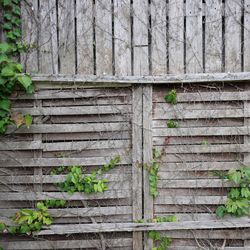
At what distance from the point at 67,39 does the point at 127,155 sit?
1.30 metres

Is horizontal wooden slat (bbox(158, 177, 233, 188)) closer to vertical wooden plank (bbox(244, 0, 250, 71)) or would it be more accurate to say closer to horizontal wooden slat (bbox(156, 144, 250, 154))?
horizontal wooden slat (bbox(156, 144, 250, 154))

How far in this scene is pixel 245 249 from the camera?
10.8 ft

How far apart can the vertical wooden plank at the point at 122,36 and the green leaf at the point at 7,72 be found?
990mm

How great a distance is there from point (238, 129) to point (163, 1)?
1.44 m

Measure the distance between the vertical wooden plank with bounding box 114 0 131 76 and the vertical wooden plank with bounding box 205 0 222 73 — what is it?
76 centimetres

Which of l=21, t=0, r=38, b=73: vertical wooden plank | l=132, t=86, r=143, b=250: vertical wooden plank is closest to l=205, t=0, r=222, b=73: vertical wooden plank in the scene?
l=132, t=86, r=143, b=250: vertical wooden plank

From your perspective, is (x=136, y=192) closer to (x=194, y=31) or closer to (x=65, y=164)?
(x=65, y=164)

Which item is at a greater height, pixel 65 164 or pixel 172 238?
pixel 65 164

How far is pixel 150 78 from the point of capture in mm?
3256

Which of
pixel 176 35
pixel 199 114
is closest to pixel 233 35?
pixel 176 35

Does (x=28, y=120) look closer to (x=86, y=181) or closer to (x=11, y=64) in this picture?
(x=11, y=64)

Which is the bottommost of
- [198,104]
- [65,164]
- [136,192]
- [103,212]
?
[103,212]

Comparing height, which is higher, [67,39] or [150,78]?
[67,39]

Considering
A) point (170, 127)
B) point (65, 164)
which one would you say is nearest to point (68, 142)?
point (65, 164)
